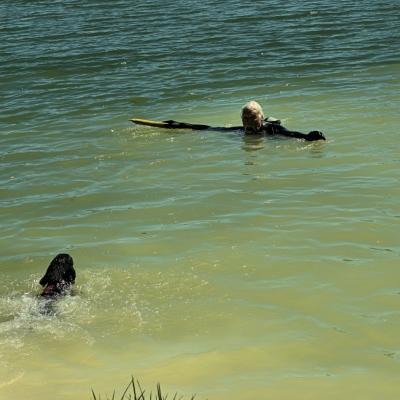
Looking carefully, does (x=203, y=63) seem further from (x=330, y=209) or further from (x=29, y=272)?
(x=29, y=272)

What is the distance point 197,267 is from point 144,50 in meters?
12.2

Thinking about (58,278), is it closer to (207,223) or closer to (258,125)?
(207,223)

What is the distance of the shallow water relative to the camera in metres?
6.29

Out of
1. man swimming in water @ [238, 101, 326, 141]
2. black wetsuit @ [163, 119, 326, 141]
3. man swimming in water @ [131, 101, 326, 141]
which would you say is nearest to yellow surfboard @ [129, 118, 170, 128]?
black wetsuit @ [163, 119, 326, 141]

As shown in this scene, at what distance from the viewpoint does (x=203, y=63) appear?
17.8 meters

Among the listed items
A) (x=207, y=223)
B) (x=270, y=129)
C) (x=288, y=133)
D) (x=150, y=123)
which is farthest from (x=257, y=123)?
(x=207, y=223)

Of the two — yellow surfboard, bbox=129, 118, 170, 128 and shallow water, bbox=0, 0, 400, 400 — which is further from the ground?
yellow surfboard, bbox=129, 118, 170, 128

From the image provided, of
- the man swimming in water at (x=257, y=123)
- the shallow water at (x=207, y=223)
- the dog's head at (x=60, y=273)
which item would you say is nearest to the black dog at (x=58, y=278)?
the dog's head at (x=60, y=273)

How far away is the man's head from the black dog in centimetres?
526

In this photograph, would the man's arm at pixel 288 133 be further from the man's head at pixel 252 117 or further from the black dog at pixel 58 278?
the black dog at pixel 58 278

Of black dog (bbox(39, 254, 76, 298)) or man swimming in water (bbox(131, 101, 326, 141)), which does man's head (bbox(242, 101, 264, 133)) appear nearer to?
man swimming in water (bbox(131, 101, 326, 141))

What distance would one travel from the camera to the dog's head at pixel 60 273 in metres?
7.46

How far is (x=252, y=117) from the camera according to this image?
12117mm

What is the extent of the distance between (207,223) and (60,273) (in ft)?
7.27
